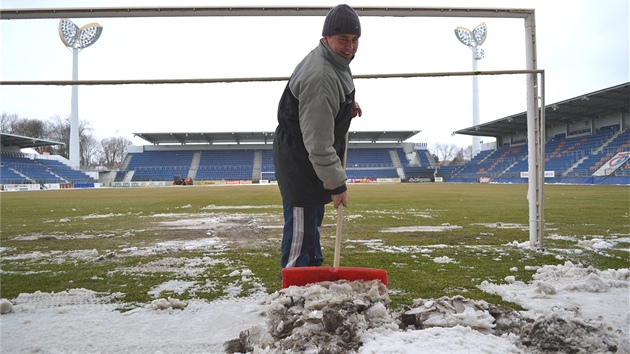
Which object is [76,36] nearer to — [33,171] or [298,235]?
[298,235]

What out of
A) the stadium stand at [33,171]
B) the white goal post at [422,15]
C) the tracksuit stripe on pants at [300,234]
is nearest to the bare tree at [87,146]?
the white goal post at [422,15]

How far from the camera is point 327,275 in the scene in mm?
1992

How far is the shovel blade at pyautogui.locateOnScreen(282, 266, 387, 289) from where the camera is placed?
1.99 meters

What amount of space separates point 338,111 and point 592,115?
36865 millimetres

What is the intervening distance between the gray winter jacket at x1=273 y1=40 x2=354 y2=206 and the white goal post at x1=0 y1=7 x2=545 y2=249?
1.56 metres

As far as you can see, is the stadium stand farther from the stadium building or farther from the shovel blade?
the shovel blade

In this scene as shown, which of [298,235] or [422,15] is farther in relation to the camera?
[422,15]

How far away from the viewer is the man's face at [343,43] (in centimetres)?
207

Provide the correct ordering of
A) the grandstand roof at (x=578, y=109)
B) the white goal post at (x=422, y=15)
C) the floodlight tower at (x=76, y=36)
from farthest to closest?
the grandstand roof at (x=578, y=109)
the floodlight tower at (x=76, y=36)
the white goal post at (x=422, y=15)

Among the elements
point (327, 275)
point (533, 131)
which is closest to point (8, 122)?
point (327, 275)

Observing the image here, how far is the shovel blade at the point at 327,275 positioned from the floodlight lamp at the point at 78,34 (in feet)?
10.6

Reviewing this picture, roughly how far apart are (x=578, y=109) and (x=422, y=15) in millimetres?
31488

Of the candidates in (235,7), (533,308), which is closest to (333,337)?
(533,308)

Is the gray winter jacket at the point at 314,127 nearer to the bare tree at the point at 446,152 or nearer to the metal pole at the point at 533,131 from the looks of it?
the metal pole at the point at 533,131
